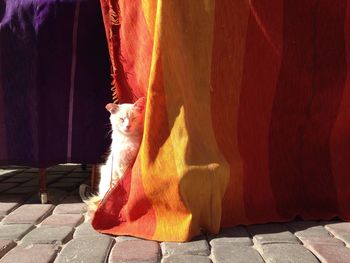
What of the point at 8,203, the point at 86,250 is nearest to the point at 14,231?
the point at 86,250

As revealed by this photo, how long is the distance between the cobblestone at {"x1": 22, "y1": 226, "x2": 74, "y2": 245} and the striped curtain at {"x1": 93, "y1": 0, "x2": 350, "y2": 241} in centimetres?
16

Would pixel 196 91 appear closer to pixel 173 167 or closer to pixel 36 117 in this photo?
pixel 173 167

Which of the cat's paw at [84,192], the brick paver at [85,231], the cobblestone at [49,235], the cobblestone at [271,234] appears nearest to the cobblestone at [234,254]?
the cobblestone at [271,234]

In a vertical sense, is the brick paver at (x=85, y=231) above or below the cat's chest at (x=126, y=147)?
below

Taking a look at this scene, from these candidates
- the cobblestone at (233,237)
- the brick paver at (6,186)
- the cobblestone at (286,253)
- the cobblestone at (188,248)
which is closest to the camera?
the cobblestone at (286,253)

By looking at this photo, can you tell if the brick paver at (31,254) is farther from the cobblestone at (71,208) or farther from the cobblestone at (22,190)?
the cobblestone at (22,190)

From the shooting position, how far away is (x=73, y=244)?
203 cm

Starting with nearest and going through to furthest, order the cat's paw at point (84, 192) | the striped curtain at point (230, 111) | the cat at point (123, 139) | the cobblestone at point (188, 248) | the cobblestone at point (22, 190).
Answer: the cobblestone at point (188, 248) < the striped curtain at point (230, 111) < the cat at point (123, 139) < the cat's paw at point (84, 192) < the cobblestone at point (22, 190)

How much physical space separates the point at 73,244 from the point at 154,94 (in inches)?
31.7

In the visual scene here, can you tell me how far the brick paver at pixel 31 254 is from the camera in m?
1.82

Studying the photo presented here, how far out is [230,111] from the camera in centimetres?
237

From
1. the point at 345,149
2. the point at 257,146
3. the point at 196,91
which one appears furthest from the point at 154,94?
the point at 345,149

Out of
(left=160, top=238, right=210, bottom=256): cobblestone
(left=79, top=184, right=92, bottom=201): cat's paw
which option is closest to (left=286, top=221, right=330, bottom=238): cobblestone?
(left=160, top=238, right=210, bottom=256): cobblestone

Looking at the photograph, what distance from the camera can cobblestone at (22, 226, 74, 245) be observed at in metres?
2.07
